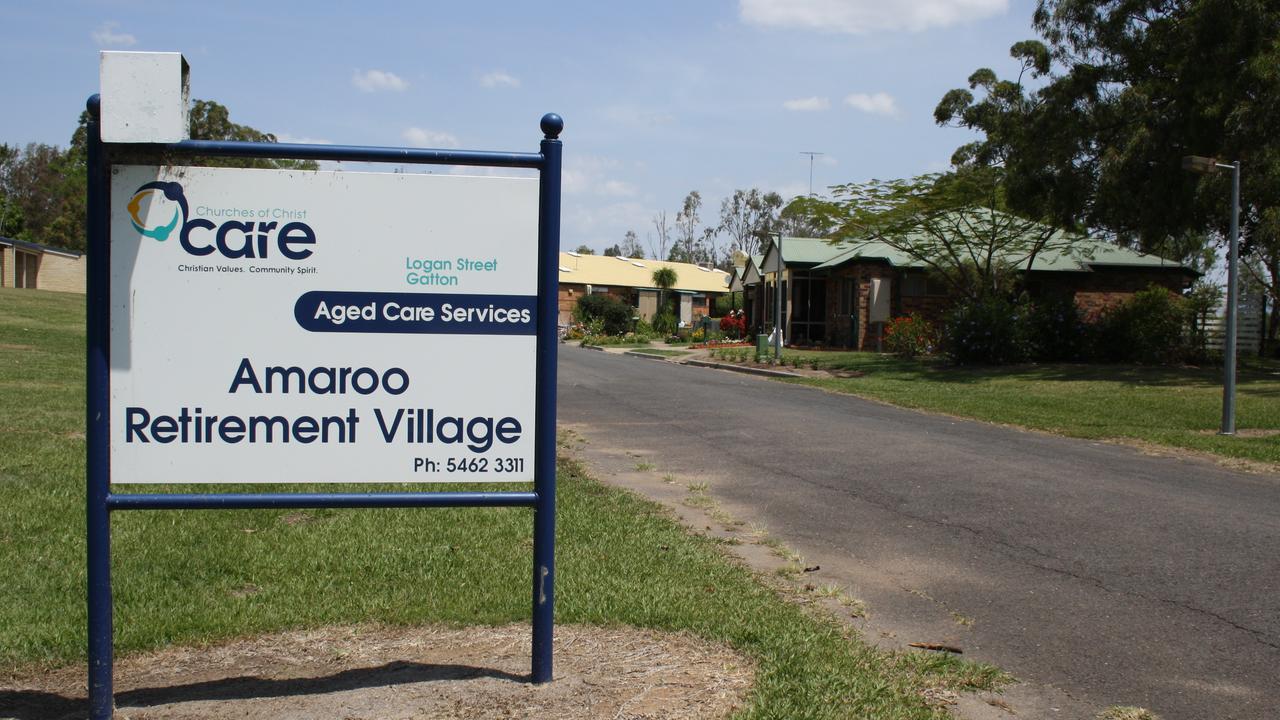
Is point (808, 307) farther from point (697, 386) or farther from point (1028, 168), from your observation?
point (697, 386)

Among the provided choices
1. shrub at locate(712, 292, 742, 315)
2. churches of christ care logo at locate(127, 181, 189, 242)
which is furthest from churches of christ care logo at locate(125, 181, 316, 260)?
shrub at locate(712, 292, 742, 315)

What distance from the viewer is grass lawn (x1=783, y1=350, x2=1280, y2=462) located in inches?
539

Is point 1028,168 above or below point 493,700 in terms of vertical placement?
above

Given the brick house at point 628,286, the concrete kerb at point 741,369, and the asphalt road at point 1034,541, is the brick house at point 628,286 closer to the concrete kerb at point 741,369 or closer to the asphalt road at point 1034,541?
the concrete kerb at point 741,369

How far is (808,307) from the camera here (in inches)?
1565

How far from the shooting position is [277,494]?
407 cm

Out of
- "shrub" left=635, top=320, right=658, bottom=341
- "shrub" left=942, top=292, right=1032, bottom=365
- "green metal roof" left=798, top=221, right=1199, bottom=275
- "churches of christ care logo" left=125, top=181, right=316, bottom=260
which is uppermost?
"green metal roof" left=798, top=221, right=1199, bottom=275

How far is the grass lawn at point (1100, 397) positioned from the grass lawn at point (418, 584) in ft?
28.2

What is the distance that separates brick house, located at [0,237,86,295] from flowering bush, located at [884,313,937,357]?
146 feet

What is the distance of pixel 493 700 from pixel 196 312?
6.05 ft

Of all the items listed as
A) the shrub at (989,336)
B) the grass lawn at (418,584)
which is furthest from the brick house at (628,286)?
the grass lawn at (418,584)

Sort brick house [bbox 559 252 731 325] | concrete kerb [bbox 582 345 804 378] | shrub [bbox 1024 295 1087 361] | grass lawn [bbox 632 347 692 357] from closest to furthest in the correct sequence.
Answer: concrete kerb [bbox 582 345 804 378] → shrub [bbox 1024 295 1087 361] → grass lawn [bbox 632 347 692 357] → brick house [bbox 559 252 731 325]

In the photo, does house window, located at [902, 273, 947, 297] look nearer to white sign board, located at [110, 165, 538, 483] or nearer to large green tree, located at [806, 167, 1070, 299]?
large green tree, located at [806, 167, 1070, 299]

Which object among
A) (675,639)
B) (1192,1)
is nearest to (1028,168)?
(1192,1)
